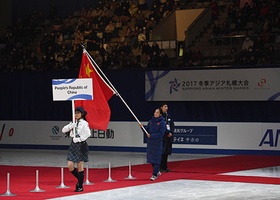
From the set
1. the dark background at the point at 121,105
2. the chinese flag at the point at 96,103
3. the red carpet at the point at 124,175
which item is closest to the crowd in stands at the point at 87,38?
the dark background at the point at 121,105

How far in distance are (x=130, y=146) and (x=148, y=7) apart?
8930 millimetres

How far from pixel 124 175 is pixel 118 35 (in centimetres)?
1379

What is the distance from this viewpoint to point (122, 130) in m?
27.1

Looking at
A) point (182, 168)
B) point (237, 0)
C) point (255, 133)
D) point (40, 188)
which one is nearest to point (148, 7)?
point (237, 0)

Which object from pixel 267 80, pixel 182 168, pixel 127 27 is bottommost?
pixel 182 168

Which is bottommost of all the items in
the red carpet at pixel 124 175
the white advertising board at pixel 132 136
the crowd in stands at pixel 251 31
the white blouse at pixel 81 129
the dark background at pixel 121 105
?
the red carpet at pixel 124 175

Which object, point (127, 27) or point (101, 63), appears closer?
point (101, 63)

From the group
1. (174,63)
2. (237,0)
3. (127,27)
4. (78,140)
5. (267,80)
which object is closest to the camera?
A: (78,140)

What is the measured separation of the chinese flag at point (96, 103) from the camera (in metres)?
16.2

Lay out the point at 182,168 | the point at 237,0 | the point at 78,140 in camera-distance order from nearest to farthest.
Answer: the point at 78,140 → the point at 182,168 → the point at 237,0

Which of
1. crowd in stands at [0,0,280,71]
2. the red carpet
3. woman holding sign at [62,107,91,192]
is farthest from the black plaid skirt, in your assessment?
crowd in stands at [0,0,280,71]

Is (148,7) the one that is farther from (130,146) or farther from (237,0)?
(130,146)

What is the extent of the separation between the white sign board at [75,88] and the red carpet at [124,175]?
6.61 ft

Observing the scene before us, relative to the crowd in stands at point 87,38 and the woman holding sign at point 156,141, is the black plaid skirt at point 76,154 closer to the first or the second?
the woman holding sign at point 156,141
